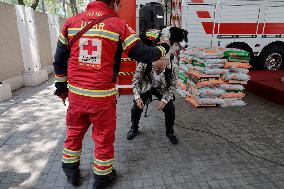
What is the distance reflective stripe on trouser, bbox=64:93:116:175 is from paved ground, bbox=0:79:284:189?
1.43 feet

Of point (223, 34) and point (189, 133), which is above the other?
point (223, 34)

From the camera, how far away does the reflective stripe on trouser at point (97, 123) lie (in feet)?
8.32

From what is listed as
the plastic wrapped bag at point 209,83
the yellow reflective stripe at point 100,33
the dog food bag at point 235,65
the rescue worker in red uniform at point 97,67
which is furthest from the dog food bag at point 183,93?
the yellow reflective stripe at point 100,33

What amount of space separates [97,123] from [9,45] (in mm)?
5470

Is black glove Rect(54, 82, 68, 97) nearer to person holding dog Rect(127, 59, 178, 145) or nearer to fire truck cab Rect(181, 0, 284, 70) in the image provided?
person holding dog Rect(127, 59, 178, 145)

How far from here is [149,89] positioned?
400 centimetres

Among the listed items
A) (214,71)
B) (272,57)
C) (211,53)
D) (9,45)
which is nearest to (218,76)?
(214,71)

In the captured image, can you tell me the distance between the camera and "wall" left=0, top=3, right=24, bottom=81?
21.1ft

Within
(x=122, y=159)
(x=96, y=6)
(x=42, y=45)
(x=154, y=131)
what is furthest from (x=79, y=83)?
(x=42, y=45)

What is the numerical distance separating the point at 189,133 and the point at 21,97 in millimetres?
4346

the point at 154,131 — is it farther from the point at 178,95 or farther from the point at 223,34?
the point at 223,34

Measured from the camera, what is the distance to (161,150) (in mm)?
3723

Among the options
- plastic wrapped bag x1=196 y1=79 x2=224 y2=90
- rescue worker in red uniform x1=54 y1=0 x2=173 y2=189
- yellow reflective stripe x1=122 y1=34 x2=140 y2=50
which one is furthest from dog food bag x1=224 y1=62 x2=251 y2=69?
yellow reflective stripe x1=122 y1=34 x2=140 y2=50

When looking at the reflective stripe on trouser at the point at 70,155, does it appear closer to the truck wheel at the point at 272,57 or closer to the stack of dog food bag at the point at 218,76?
the stack of dog food bag at the point at 218,76
